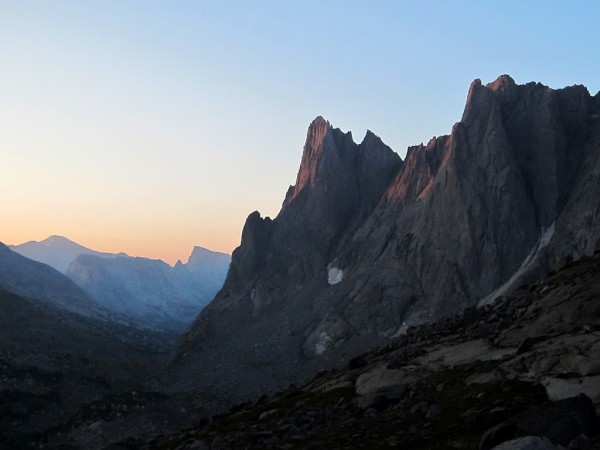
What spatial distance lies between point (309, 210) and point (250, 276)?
19986mm

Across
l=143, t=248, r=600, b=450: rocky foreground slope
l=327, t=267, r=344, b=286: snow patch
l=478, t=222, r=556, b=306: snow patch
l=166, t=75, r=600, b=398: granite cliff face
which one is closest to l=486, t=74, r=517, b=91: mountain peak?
l=166, t=75, r=600, b=398: granite cliff face

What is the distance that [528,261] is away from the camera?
93562 mm

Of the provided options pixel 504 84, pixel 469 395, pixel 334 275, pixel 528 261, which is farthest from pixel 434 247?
pixel 469 395

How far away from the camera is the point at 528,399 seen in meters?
26.8

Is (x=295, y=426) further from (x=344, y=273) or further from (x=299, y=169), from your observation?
(x=299, y=169)

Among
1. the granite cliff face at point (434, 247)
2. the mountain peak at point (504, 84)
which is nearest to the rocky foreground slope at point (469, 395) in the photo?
the granite cliff face at point (434, 247)

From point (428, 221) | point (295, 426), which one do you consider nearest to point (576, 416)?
point (295, 426)

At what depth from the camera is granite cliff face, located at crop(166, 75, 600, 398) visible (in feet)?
316

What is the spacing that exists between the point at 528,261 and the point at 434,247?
16038mm

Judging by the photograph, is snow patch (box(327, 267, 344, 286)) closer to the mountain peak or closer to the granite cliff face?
the granite cliff face

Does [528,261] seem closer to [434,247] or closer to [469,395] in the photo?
[434,247]

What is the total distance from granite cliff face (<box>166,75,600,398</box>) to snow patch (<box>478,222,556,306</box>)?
0.22 metres

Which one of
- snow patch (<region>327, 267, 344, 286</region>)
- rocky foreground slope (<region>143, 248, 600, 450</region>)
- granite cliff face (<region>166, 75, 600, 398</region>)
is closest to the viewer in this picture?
rocky foreground slope (<region>143, 248, 600, 450</region>)

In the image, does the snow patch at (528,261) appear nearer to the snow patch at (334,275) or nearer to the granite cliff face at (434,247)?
the granite cliff face at (434,247)
